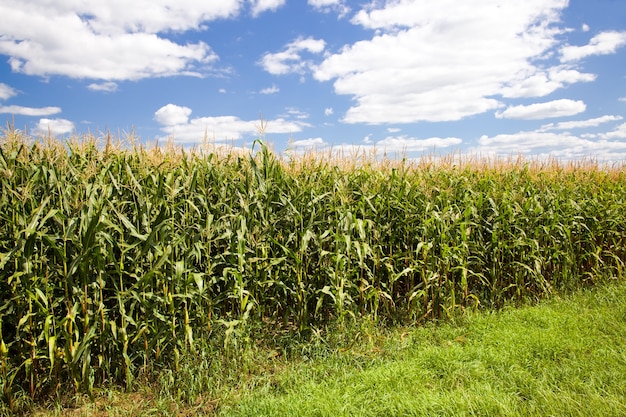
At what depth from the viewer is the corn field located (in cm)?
428

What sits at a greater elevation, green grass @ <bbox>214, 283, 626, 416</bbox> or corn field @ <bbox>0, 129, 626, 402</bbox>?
corn field @ <bbox>0, 129, 626, 402</bbox>

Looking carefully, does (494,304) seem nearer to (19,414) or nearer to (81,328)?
(81,328)

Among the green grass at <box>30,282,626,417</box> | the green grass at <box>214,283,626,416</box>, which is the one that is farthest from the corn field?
the green grass at <box>214,283,626,416</box>

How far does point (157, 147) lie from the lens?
282 inches

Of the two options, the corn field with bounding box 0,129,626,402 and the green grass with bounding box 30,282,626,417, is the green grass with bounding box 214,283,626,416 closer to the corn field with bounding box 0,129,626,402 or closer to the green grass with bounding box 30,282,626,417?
the green grass with bounding box 30,282,626,417

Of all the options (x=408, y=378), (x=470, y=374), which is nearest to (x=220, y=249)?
(x=408, y=378)

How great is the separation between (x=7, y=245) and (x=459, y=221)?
562cm

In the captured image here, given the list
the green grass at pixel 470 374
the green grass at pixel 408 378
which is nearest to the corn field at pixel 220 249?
the green grass at pixel 408 378

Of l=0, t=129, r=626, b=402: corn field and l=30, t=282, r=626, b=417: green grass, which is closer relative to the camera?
l=30, t=282, r=626, b=417: green grass

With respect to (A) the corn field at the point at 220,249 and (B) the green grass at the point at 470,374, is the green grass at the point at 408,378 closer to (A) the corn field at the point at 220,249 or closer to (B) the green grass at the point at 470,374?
(B) the green grass at the point at 470,374

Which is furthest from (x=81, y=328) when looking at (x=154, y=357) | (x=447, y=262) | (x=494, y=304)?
(x=494, y=304)

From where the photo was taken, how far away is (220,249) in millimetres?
5551

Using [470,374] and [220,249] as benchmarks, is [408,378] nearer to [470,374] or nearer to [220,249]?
[470,374]

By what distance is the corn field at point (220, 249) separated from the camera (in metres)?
4.28
